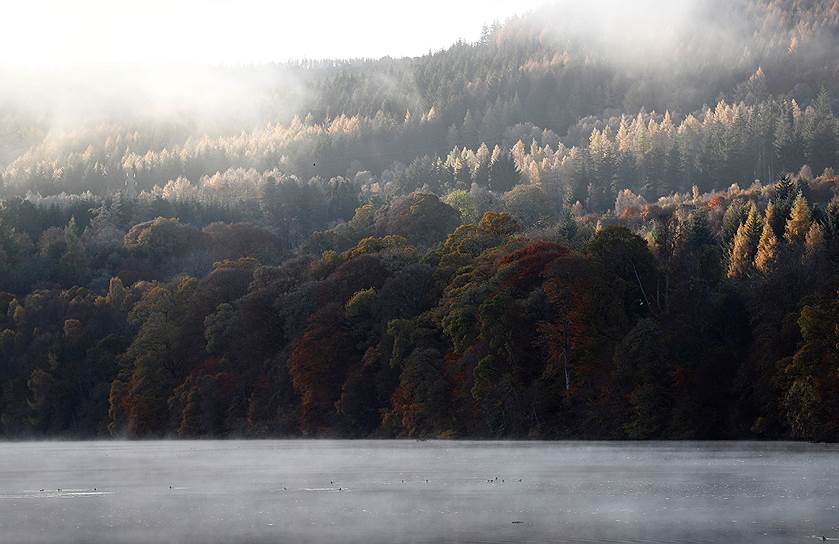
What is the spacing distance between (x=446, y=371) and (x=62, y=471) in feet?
170

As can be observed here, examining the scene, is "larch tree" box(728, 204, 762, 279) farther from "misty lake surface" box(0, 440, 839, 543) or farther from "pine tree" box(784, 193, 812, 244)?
"misty lake surface" box(0, 440, 839, 543)

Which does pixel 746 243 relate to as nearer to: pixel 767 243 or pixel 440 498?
pixel 767 243

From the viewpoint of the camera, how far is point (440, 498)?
2045 inches

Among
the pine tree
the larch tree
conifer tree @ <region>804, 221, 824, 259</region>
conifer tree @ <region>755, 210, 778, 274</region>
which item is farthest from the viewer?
the larch tree

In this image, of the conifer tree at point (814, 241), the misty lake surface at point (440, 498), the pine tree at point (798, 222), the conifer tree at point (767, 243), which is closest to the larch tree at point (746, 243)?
the conifer tree at point (767, 243)

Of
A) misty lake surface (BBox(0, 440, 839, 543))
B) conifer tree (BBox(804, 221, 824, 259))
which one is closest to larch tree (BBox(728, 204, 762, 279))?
conifer tree (BBox(804, 221, 824, 259))

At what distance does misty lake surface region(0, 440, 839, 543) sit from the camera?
40.6 m

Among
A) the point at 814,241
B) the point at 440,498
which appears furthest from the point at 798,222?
the point at 440,498

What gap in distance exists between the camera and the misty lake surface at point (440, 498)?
40.6 m

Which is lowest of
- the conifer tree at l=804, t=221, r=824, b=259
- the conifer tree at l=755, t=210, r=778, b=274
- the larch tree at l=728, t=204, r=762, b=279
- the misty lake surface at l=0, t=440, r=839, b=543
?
the larch tree at l=728, t=204, r=762, b=279

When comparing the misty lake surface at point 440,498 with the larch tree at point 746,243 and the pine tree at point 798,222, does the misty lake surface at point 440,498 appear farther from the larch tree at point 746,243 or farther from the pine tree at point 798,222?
the pine tree at point 798,222

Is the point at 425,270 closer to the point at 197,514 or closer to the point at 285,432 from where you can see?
the point at 285,432

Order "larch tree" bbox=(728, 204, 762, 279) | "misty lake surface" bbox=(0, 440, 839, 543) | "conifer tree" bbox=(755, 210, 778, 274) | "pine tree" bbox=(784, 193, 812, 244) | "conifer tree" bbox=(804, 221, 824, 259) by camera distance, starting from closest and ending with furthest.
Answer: "misty lake surface" bbox=(0, 440, 839, 543) → "conifer tree" bbox=(804, 221, 824, 259) → "conifer tree" bbox=(755, 210, 778, 274) → "pine tree" bbox=(784, 193, 812, 244) → "larch tree" bbox=(728, 204, 762, 279)

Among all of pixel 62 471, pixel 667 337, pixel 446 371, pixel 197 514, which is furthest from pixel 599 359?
pixel 197 514
